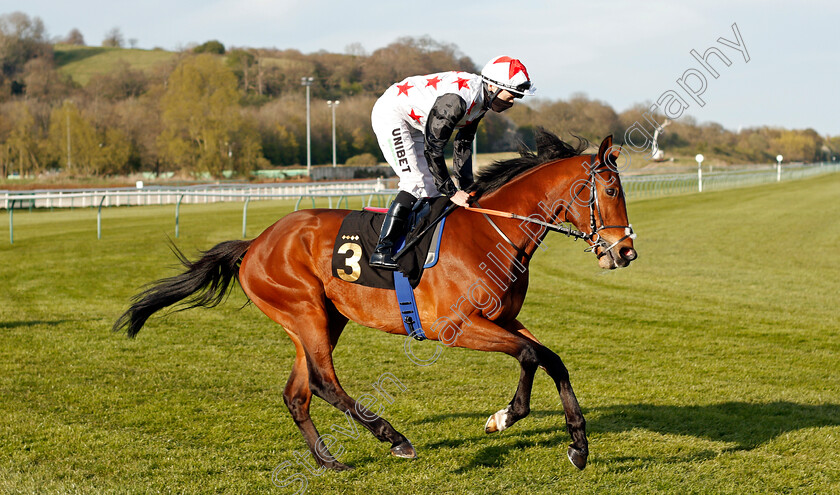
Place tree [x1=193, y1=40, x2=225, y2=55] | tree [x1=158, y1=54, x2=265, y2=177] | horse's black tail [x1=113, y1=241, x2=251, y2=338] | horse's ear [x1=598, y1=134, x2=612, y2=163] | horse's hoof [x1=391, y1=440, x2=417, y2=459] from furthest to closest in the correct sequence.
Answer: tree [x1=193, y1=40, x2=225, y2=55] < tree [x1=158, y1=54, x2=265, y2=177] < horse's black tail [x1=113, y1=241, x2=251, y2=338] < horse's hoof [x1=391, y1=440, x2=417, y2=459] < horse's ear [x1=598, y1=134, x2=612, y2=163]

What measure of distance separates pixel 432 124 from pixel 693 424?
2648 mm

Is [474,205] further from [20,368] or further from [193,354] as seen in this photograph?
[20,368]

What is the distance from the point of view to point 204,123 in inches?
1972

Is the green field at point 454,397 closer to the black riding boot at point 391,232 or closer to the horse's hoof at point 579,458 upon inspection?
the horse's hoof at point 579,458

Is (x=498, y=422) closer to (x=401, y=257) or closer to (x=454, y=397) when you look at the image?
(x=401, y=257)

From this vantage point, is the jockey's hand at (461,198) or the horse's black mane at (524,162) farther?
the horse's black mane at (524,162)

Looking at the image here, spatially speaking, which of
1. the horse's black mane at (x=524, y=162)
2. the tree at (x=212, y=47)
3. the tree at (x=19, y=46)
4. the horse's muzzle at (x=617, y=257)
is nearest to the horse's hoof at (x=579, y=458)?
the horse's muzzle at (x=617, y=257)

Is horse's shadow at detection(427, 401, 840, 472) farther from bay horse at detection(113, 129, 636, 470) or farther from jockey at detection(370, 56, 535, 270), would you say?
jockey at detection(370, 56, 535, 270)

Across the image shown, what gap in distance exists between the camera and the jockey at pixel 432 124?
3.88 meters

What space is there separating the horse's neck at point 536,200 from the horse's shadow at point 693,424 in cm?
118

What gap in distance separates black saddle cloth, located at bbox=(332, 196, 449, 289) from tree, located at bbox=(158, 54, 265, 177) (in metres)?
Answer: 48.1

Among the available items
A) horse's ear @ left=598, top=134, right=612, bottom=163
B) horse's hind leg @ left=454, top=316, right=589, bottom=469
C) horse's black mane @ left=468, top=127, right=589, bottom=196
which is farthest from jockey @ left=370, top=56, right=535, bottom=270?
horse's hind leg @ left=454, top=316, right=589, bottom=469

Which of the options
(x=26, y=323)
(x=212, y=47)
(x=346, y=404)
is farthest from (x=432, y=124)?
(x=212, y=47)

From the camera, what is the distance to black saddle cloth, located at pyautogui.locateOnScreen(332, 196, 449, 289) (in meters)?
4.03
